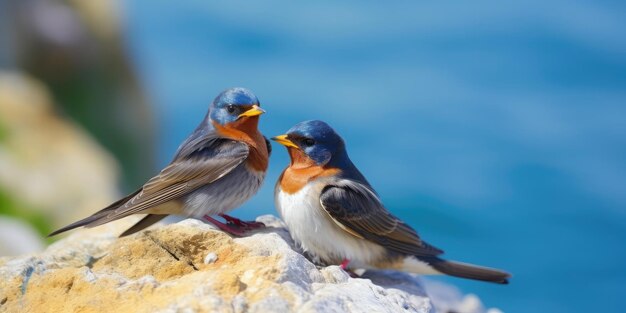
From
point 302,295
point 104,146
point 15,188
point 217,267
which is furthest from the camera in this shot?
point 104,146

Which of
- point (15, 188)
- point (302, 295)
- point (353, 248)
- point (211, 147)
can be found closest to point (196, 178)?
point (211, 147)

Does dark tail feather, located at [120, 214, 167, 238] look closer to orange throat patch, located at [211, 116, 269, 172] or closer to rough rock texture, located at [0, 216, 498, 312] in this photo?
rough rock texture, located at [0, 216, 498, 312]

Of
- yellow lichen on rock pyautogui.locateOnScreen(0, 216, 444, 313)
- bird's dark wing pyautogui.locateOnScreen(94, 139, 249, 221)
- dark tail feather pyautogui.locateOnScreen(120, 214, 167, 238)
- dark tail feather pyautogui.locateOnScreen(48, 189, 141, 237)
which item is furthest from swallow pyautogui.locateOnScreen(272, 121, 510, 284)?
dark tail feather pyautogui.locateOnScreen(48, 189, 141, 237)

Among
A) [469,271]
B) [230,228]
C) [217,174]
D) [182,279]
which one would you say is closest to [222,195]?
[217,174]

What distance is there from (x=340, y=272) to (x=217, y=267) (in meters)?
0.47

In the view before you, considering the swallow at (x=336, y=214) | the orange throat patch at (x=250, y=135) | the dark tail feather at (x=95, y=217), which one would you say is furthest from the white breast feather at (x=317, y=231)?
the dark tail feather at (x=95, y=217)

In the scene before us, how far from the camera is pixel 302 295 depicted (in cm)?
295

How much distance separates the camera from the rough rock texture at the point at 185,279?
2.90 m

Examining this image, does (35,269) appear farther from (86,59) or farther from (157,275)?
(86,59)

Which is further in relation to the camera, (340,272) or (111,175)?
(111,175)

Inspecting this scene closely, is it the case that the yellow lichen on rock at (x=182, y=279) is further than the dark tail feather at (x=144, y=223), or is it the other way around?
the dark tail feather at (x=144, y=223)

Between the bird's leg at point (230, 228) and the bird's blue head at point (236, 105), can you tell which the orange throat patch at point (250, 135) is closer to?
the bird's blue head at point (236, 105)

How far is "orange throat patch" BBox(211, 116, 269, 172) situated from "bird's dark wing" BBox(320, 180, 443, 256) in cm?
39

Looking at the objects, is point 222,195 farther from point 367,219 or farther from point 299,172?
point 367,219
